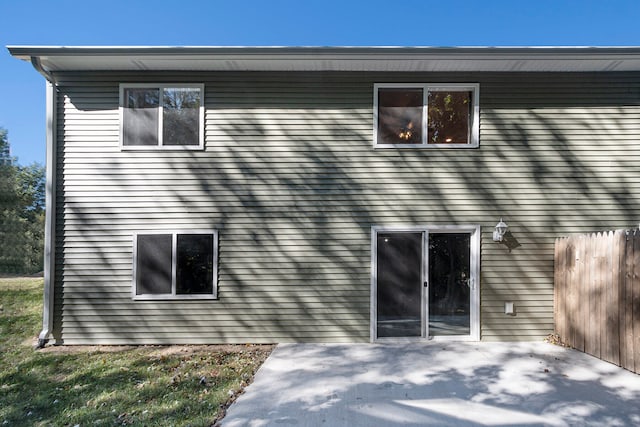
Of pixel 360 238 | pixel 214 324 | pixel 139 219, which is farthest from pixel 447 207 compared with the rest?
pixel 139 219

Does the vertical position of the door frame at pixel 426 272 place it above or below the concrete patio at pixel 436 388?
above

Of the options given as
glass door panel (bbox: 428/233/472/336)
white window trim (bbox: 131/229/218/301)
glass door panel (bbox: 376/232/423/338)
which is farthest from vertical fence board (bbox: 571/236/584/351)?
white window trim (bbox: 131/229/218/301)

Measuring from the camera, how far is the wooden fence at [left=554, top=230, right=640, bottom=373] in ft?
14.8

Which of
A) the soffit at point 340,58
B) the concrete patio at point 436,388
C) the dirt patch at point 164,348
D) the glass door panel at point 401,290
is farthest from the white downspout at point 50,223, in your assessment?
the glass door panel at point 401,290

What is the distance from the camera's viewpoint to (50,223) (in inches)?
232

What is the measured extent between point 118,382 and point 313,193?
141 inches

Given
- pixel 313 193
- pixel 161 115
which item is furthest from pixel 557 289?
pixel 161 115

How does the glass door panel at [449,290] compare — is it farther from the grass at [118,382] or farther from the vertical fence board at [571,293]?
the grass at [118,382]

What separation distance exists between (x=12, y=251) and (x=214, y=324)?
1643 centimetres

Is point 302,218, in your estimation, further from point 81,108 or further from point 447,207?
point 81,108

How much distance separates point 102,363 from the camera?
5.07 meters

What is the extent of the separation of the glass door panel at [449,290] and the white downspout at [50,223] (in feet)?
19.2

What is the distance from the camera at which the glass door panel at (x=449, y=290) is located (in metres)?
5.99

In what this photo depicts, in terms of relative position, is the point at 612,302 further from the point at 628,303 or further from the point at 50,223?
the point at 50,223
